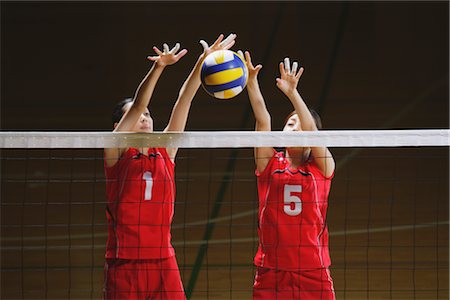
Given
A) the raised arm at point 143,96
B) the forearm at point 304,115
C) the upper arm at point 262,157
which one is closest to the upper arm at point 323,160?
the forearm at point 304,115

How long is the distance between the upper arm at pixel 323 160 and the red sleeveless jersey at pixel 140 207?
2.64 feet

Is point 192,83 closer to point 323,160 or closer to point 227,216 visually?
point 323,160

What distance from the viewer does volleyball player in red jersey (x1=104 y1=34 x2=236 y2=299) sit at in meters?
3.85

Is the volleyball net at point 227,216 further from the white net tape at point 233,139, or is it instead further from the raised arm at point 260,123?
the raised arm at point 260,123

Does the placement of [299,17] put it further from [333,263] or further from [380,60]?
[333,263]

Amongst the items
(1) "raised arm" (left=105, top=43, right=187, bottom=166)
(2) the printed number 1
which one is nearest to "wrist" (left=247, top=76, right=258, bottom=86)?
(1) "raised arm" (left=105, top=43, right=187, bottom=166)

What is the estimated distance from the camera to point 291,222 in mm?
3906

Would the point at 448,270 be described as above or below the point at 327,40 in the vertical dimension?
below

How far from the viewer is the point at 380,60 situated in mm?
13008

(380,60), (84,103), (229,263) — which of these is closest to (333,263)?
(229,263)

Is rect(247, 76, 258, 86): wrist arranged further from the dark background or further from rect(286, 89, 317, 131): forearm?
the dark background

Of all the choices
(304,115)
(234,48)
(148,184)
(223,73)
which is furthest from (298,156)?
(234,48)

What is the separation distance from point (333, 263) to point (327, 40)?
814cm

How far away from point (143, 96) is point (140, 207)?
1.99ft
